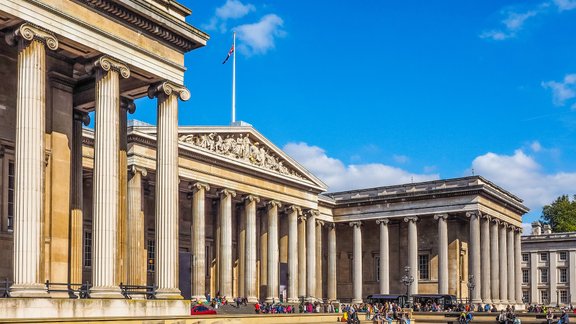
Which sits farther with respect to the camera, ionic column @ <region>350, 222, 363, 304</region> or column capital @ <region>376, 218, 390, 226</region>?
ionic column @ <region>350, 222, 363, 304</region>

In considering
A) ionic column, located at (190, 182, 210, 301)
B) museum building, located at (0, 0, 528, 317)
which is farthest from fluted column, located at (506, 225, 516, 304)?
museum building, located at (0, 0, 528, 317)

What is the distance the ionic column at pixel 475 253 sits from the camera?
2778 inches

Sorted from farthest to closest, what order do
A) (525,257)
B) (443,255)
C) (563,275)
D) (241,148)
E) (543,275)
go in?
(525,257) < (543,275) < (563,275) < (443,255) < (241,148)

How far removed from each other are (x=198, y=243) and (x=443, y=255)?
26.5 m

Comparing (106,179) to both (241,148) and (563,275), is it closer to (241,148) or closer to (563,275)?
(241,148)

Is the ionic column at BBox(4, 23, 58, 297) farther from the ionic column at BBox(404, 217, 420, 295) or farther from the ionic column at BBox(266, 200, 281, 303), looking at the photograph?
the ionic column at BBox(404, 217, 420, 295)

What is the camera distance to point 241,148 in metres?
62.5

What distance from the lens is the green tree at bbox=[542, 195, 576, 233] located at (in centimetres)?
12288

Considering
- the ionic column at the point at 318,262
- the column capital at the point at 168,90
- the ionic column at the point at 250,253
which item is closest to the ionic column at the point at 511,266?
the ionic column at the point at 318,262

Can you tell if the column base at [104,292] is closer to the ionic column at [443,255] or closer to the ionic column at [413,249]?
the ionic column at [443,255]

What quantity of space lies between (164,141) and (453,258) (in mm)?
53230

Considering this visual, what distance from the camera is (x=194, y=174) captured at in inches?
2243

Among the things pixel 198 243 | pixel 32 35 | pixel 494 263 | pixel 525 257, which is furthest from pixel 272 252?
pixel 525 257

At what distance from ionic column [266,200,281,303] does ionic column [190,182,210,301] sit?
951 centimetres
